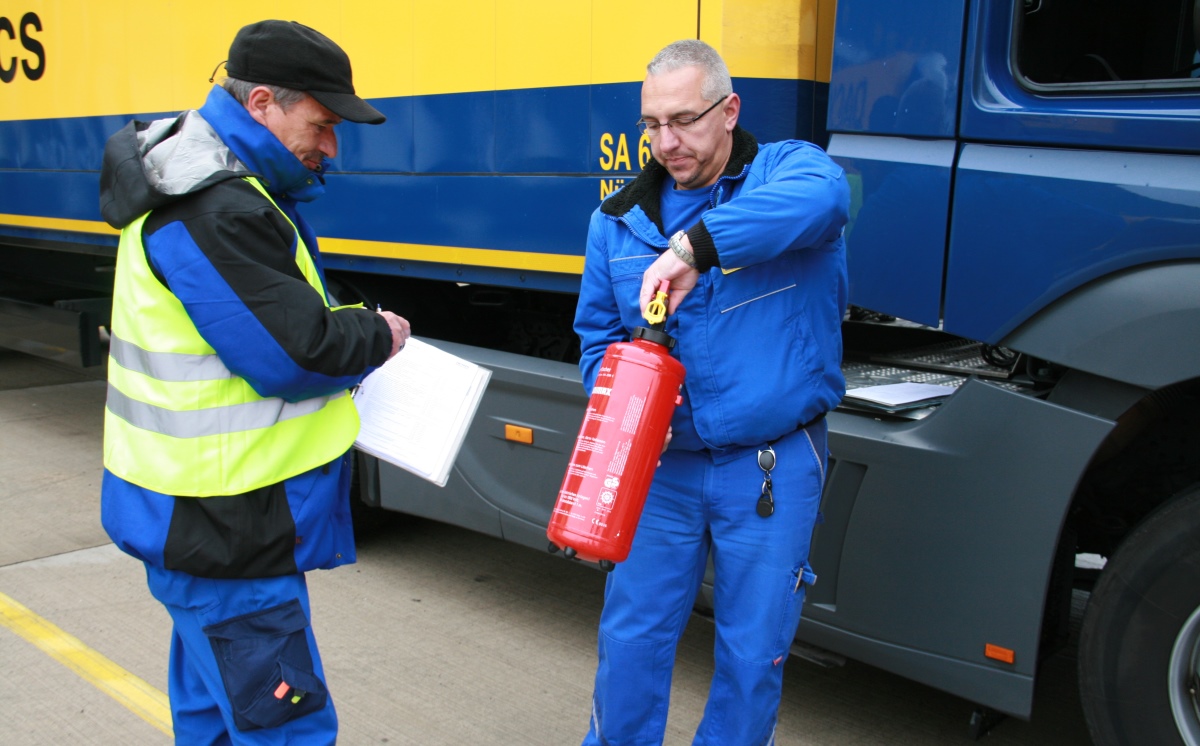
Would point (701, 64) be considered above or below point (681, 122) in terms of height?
above

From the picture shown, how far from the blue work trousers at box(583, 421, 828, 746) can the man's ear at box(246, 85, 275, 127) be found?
3.61 feet

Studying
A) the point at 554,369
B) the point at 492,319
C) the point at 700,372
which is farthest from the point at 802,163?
the point at 492,319

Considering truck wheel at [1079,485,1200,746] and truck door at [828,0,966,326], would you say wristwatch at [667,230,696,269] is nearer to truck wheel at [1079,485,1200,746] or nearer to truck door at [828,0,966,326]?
truck door at [828,0,966,326]

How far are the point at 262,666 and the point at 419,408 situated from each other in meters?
0.63

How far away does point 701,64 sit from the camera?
2.19m

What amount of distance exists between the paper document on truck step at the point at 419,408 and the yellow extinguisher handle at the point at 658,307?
0.49m

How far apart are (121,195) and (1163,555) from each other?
7.53 ft

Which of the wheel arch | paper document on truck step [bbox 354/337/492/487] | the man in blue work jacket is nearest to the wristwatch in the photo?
the man in blue work jacket

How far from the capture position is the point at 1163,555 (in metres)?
2.42

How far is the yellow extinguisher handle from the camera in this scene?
6.96 feet

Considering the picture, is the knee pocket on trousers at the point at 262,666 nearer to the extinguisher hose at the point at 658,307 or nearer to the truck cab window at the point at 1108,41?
the extinguisher hose at the point at 658,307

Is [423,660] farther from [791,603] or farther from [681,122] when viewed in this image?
[681,122]

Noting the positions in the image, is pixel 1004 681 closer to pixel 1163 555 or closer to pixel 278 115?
pixel 1163 555

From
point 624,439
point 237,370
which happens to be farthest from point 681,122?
point 237,370
